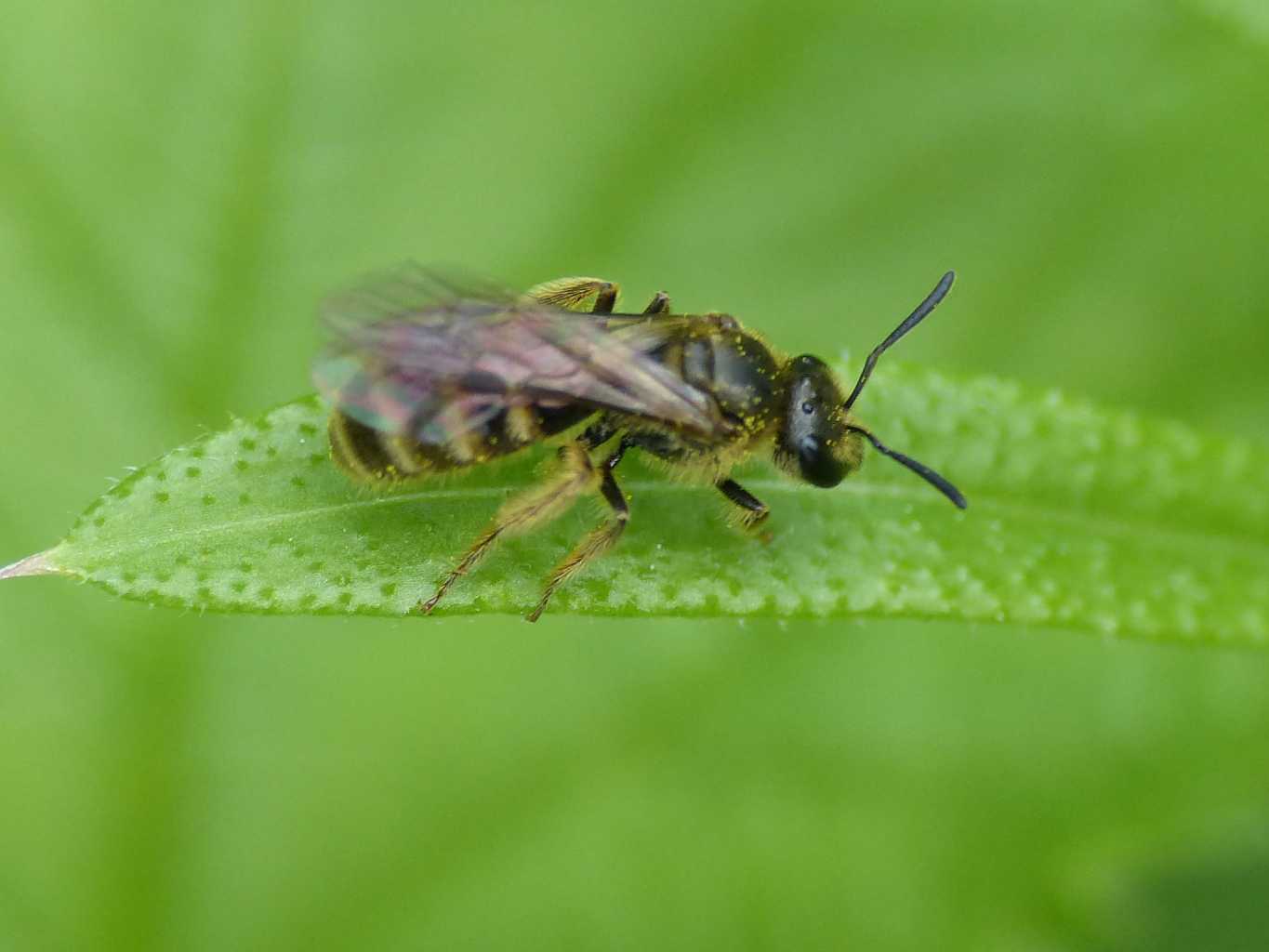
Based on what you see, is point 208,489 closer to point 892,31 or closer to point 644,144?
point 644,144

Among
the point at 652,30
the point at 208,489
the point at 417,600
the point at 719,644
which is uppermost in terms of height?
the point at 652,30

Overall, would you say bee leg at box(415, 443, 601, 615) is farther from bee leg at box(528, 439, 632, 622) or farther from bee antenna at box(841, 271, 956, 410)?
bee antenna at box(841, 271, 956, 410)

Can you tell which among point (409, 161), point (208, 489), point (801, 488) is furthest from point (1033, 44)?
point (208, 489)

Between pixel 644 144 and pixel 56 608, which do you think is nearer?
pixel 56 608

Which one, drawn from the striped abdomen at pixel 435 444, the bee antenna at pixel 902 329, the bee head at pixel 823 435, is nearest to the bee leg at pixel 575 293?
the striped abdomen at pixel 435 444

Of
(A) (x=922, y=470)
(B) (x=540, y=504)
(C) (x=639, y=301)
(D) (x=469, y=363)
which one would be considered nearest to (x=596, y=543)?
(B) (x=540, y=504)

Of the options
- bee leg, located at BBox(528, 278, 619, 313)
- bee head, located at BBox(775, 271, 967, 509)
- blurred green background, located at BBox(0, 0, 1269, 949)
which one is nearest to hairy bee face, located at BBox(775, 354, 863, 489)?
bee head, located at BBox(775, 271, 967, 509)

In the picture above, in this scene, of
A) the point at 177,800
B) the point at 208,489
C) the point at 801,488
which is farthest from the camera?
the point at 177,800

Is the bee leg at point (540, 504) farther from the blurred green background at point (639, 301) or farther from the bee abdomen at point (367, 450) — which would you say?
the blurred green background at point (639, 301)
